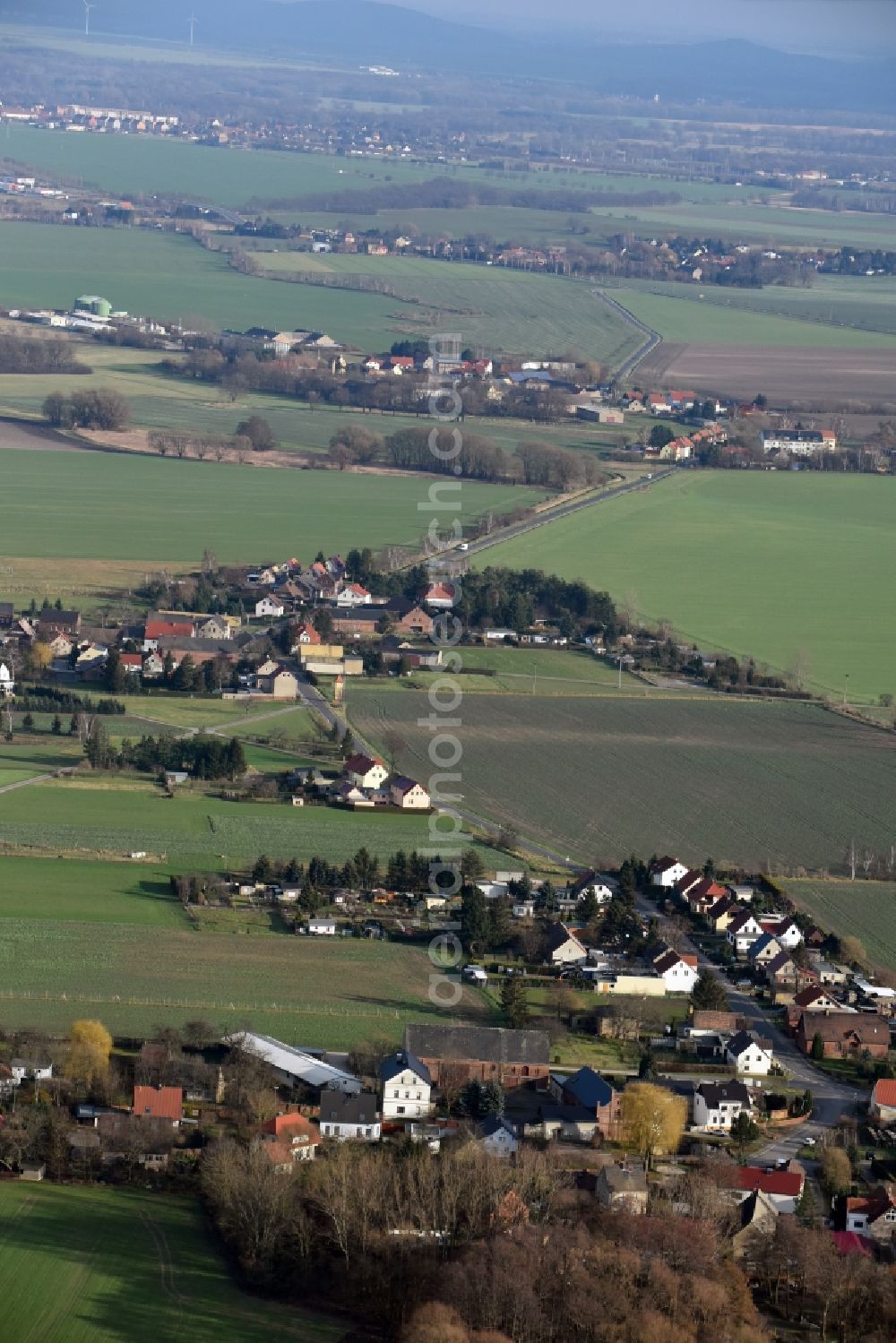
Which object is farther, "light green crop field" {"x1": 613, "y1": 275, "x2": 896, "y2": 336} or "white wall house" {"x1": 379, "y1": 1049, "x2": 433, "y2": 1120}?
"light green crop field" {"x1": 613, "y1": 275, "x2": 896, "y2": 336}

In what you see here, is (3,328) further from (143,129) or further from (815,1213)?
(143,129)

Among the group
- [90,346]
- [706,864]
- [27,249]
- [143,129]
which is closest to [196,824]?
[706,864]

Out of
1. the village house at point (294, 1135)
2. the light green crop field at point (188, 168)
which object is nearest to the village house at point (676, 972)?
the village house at point (294, 1135)

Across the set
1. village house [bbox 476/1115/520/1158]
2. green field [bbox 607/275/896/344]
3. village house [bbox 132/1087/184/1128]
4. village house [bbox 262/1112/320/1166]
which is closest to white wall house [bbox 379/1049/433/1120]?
village house [bbox 476/1115/520/1158]

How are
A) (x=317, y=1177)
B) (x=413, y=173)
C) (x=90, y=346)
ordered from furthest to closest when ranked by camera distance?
(x=413, y=173), (x=90, y=346), (x=317, y=1177)

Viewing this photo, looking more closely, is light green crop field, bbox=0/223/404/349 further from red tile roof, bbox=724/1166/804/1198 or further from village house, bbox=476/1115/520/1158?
red tile roof, bbox=724/1166/804/1198

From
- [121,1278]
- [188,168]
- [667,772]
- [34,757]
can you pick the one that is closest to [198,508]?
[34,757]

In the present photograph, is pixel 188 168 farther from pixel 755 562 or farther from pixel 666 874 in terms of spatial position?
pixel 666 874
